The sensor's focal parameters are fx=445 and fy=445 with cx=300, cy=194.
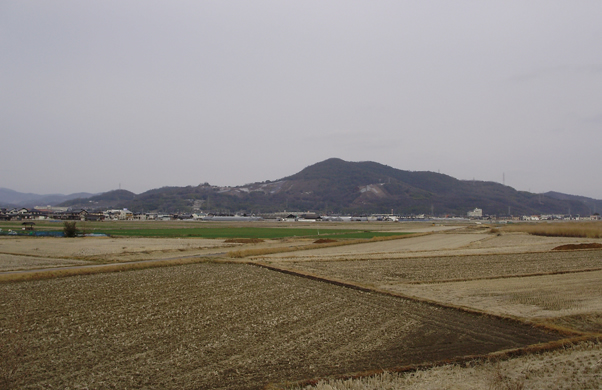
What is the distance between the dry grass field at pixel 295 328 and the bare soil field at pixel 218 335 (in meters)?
0.04

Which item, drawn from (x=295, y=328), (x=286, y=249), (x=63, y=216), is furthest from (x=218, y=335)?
(x=63, y=216)

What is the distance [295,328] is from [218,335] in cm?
211

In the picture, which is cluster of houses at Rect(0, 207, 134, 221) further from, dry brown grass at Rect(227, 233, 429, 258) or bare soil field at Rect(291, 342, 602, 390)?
bare soil field at Rect(291, 342, 602, 390)

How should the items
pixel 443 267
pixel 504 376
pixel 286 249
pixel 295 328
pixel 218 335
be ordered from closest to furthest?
pixel 504 376
pixel 218 335
pixel 295 328
pixel 443 267
pixel 286 249

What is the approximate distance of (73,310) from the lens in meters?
14.3

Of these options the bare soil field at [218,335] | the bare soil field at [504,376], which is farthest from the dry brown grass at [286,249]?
the bare soil field at [504,376]

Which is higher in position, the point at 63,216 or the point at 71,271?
the point at 63,216

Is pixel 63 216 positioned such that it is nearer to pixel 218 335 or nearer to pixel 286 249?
pixel 286 249

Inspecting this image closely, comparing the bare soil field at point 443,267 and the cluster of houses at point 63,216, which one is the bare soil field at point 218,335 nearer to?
the bare soil field at point 443,267

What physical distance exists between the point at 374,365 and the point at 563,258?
26643mm

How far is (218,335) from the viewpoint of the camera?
37.5 ft

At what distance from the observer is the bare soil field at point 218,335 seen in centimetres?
880

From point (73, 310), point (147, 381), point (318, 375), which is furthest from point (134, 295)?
point (318, 375)

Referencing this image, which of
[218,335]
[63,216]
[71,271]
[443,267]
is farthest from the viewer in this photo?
[63,216]
